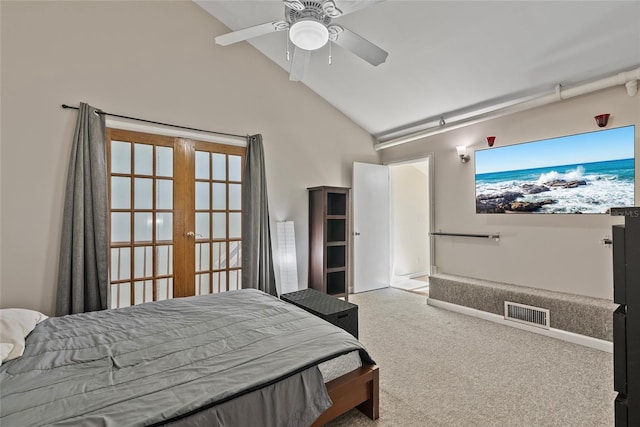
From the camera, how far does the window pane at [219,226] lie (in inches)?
144

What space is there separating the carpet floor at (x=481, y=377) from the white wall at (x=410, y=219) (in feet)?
8.55

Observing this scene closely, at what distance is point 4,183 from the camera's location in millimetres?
2568

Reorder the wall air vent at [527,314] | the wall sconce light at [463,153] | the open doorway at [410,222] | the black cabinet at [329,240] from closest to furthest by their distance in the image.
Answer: the wall air vent at [527,314] → the wall sconce light at [463,153] → the black cabinet at [329,240] → the open doorway at [410,222]

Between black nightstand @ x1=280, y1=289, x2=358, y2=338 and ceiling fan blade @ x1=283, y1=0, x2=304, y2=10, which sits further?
black nightstand @ x1=280, y1=289, x2=358, y2=338

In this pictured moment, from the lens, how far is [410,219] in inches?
243

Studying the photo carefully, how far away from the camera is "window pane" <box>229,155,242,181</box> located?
381 cm

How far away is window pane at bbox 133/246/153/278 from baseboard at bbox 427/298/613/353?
3465mm

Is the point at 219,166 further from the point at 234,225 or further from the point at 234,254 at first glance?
the point at 234,254

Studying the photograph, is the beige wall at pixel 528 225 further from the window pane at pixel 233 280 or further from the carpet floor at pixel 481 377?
the window pane at pixel 233 280

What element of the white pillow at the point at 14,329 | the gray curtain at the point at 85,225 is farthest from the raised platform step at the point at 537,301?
the white pillow at the point at 14,329

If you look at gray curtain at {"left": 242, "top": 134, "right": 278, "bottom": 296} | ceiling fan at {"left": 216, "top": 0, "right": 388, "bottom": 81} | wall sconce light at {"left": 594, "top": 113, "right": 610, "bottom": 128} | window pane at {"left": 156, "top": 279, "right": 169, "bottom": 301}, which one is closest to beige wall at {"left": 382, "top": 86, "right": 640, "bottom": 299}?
wall sconce light at {"left": 594, "top": 113, "right": 610, "bottom": 128}

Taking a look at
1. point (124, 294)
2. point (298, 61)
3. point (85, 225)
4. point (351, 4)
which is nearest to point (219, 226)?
point (124, 294)

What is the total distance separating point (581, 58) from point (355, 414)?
355 centimetres

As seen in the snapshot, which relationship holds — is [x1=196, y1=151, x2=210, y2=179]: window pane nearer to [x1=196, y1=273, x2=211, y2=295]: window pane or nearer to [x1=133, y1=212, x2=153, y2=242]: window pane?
[x1=133, y1=212, x2=153, y2=242]: window pane
